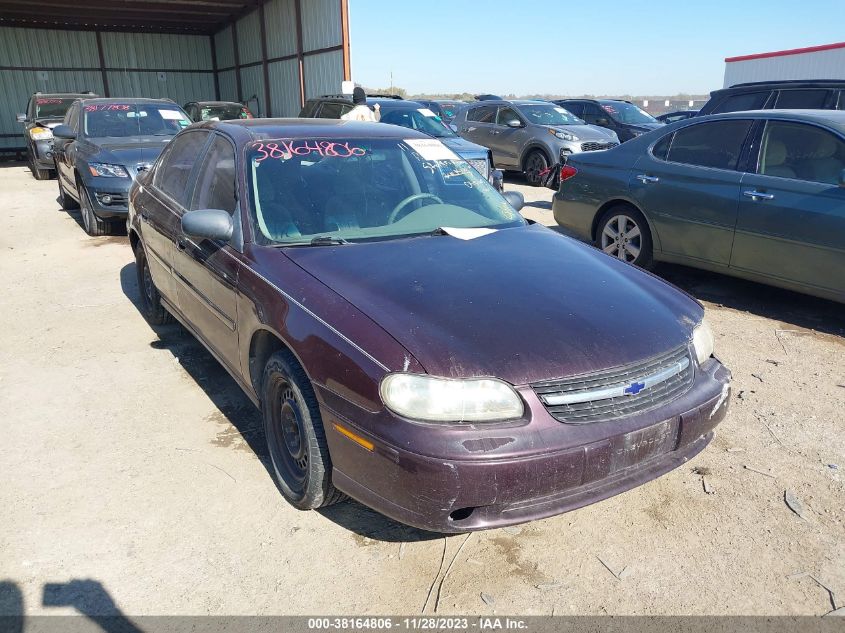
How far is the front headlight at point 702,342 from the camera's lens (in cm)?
272

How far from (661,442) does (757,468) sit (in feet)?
3.63

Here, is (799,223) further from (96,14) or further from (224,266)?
(96,14)

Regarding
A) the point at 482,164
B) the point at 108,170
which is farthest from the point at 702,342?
the point at 108,170

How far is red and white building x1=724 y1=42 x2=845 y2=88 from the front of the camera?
19.9m

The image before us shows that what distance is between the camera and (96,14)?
1975 centimetres

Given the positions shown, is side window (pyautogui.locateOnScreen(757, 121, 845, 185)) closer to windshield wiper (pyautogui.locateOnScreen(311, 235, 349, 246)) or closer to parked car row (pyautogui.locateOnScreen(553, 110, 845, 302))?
parked car row (pyautogui.locateOnScreen(553, 110, 845, 302))

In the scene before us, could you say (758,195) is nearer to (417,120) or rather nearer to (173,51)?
(417,120)

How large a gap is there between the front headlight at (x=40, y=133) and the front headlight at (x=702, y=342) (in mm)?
14466

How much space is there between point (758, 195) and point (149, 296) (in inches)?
196

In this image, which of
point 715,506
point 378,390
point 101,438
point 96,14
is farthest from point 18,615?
point 96,14

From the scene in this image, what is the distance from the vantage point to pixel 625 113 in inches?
596

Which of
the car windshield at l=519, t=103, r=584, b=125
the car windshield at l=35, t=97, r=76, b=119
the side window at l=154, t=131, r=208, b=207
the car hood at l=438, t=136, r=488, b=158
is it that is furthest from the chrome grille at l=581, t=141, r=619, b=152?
the car windshield at l=35, t=97, r=76, b=119

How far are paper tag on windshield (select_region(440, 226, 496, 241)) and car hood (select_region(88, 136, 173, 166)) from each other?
5.70 m

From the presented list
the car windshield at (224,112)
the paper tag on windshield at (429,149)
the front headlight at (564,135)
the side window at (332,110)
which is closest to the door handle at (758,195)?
the paper tag on windshield at (429,149)
